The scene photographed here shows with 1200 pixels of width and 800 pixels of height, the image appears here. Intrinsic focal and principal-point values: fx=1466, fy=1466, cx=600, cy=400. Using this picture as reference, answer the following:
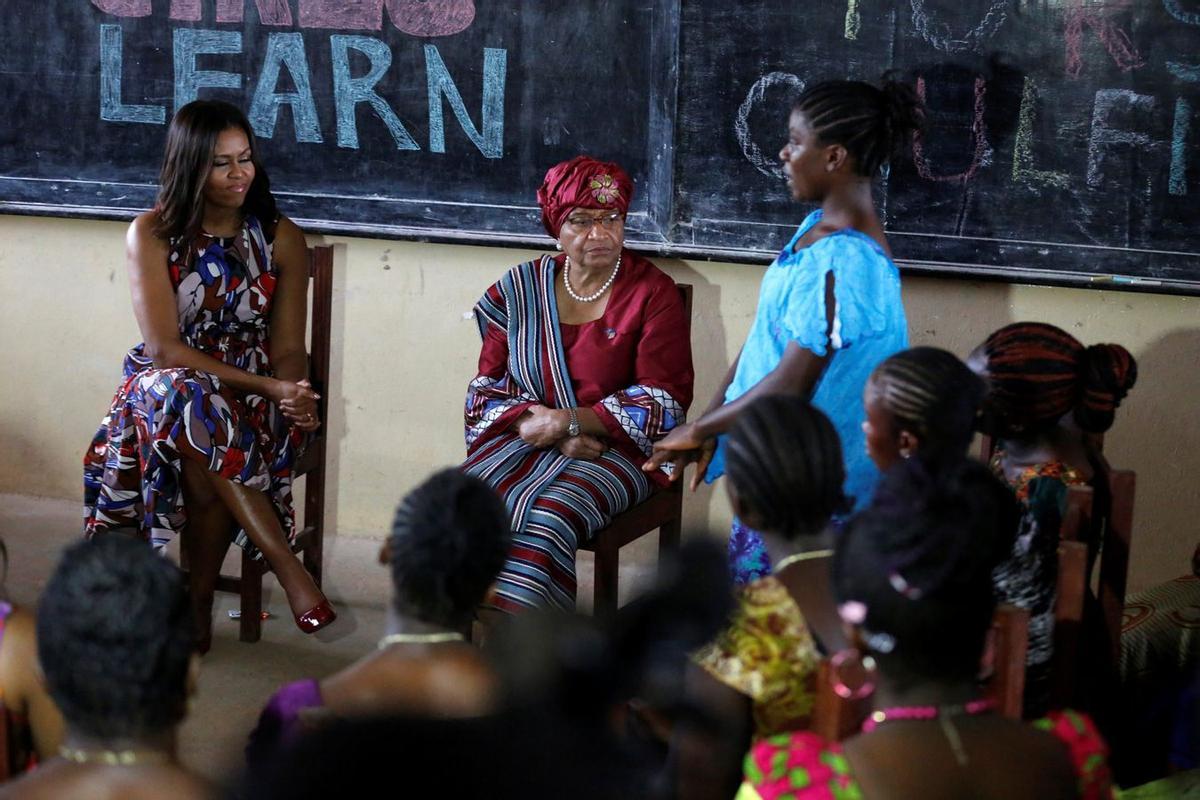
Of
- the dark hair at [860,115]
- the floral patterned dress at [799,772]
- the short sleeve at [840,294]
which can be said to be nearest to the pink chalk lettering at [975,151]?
the dark hair at [860,115]

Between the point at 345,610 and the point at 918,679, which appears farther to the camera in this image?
the point at 345,610

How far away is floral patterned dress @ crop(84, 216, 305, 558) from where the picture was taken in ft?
11.1

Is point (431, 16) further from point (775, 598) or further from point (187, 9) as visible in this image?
point (775, 598)

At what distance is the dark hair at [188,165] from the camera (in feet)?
11.4

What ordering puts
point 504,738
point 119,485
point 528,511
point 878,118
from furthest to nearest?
1. point 119,485
2. point 528,511
3. point 878,118
4. point 504,738

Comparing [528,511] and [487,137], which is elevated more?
[487,137]

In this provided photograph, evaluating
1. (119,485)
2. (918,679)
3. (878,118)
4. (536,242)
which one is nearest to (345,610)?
(119,485)

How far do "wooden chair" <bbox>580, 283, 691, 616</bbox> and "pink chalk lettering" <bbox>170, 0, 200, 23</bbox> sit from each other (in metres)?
1.76

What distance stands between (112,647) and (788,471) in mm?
947

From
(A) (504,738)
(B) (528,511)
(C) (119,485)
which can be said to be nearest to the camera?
(A) (504,738)

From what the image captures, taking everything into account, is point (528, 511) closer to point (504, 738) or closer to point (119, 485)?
point (119, 485)

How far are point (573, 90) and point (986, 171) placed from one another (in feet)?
3.73

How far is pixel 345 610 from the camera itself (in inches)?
157

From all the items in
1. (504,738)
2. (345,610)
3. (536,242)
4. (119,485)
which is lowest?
(345,610)
